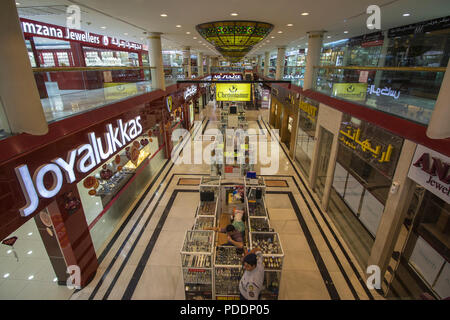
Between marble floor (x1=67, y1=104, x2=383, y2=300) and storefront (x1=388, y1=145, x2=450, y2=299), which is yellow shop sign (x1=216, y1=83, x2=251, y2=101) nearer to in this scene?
marble floor (x1=67, y1=104, x2=383, y2=300)

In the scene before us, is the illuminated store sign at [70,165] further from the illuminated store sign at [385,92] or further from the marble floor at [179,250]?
the illuminated store sign at [385,92]

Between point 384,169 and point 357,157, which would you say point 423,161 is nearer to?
point 384,169

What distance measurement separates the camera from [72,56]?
10.1m

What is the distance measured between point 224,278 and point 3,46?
188 inches

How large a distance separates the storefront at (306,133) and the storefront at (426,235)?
4868 millimetres

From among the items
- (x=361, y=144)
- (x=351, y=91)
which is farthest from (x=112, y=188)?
(x=351, y=91)

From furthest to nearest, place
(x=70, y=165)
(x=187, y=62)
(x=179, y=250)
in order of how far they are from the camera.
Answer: (x=187, y=62) → (x=179, y=250) → (x=70, y=165)

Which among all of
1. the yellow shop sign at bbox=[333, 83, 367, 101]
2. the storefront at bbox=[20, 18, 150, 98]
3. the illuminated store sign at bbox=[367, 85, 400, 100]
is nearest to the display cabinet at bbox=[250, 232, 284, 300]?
the yellow shop sign at bbox=[333, 83, 367, 101]

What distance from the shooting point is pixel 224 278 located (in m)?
4.27

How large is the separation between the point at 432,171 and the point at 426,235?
1441mm

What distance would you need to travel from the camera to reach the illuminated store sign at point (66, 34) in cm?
672

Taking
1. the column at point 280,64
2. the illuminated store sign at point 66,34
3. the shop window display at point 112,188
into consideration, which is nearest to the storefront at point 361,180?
the shop window display at point 112,188

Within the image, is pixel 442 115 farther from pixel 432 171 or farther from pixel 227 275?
pixel 227 275
